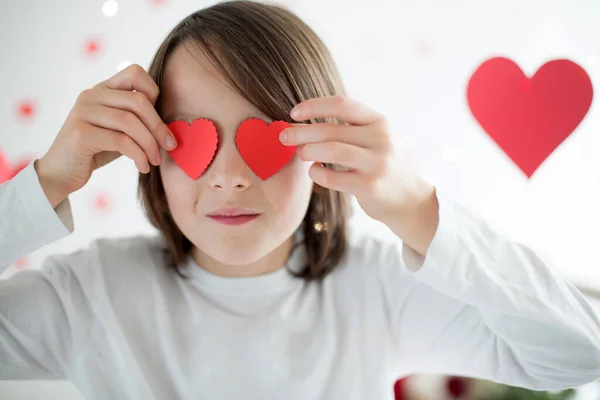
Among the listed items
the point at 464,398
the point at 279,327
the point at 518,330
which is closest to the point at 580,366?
the point at 518,330

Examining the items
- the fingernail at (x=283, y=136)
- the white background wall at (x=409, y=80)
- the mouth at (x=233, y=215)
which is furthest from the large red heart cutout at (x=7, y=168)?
the fingernail at (x=283, y=136)

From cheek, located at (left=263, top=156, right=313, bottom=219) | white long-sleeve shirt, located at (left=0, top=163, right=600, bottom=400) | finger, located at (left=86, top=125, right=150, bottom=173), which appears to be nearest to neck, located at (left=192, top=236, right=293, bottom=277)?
white long-sleeve shirt, located at (left=0, top=163, right=600, bottom=400)

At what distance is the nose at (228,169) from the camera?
780mm

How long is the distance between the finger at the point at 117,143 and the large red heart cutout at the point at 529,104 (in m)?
0.63

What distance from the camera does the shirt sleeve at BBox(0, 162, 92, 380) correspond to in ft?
2.70

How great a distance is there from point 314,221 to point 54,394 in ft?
2.61

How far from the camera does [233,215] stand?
0.83 meters

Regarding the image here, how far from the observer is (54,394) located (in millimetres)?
1338

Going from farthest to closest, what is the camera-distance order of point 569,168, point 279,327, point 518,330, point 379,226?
point 569,168, point 379,226, point 279,327, point 518,330

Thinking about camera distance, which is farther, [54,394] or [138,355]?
[54,394]

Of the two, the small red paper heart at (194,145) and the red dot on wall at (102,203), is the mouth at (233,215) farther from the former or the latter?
the red dot on wall at (102,203)

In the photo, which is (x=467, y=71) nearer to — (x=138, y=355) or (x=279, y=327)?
(x=279, y=327)

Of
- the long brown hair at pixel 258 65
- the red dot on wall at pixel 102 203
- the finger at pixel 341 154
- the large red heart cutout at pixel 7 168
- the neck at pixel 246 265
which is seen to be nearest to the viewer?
the finger at pixel 341 154

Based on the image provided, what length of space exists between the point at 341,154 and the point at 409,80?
3.09ft
